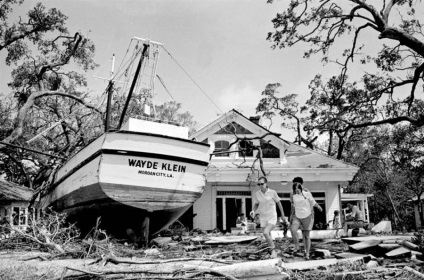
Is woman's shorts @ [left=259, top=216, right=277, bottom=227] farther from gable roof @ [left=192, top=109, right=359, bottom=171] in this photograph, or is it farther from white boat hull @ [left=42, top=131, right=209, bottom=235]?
gable roof @ [left=192, top=109, right=359, bottom=171]

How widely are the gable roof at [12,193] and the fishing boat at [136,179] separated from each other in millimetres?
12942

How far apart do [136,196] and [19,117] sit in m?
7.66

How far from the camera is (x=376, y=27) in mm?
12133

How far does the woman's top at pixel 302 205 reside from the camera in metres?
7.11

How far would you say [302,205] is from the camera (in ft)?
23.5

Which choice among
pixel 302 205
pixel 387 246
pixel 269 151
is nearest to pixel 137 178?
pixel 302 205

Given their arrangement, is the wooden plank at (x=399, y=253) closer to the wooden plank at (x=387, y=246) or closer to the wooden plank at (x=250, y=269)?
the wooden plank at (x=387, y=246)

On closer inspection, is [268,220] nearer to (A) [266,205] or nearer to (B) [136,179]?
(A) [266,205]

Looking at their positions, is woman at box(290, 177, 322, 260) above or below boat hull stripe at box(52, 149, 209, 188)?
below

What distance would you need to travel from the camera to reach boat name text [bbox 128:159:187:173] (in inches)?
364

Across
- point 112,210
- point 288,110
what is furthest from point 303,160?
point 112,210

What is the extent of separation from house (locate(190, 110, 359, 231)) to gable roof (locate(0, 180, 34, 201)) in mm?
10797

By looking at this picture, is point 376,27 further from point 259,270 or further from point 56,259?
point 56,259

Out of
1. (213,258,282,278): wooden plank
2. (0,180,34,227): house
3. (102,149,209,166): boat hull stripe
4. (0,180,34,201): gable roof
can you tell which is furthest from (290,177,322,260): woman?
(0,180,34,201): gable roof
